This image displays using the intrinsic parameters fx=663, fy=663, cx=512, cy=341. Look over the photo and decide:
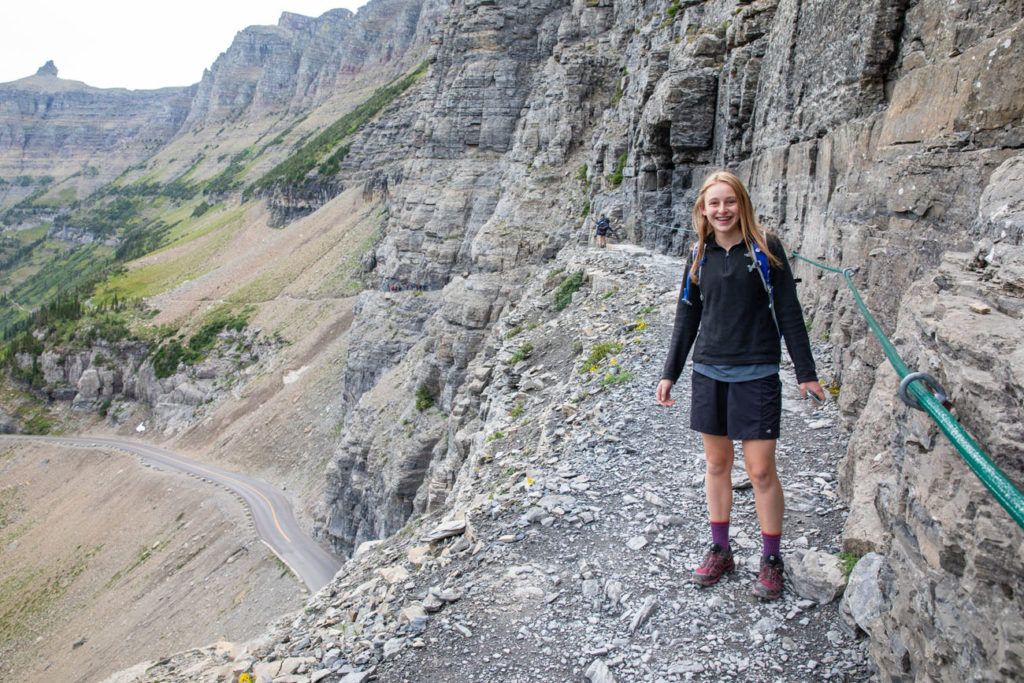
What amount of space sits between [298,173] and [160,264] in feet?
79.2

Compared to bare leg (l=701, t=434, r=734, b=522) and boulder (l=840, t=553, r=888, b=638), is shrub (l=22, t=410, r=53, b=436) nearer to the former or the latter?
bare leg (l=701, t=434, r=734, b=522)

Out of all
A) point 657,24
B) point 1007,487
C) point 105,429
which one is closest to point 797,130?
point 1007,487

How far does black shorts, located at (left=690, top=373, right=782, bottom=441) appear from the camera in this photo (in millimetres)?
4500

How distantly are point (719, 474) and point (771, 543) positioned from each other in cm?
58

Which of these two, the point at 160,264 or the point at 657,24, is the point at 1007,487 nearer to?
the point at 657,24

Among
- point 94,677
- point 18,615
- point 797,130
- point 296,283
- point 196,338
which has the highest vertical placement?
point 797,130

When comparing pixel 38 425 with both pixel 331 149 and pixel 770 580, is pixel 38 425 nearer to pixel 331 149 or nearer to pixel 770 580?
pixel 331 149

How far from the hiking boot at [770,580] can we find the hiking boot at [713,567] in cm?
33

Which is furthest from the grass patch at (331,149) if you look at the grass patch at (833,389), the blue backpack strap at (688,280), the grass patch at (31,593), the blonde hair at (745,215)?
the blonde hair at (745,215)

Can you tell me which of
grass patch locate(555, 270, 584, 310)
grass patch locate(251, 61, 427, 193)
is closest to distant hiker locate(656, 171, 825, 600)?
grass patch locate(555, 270, 584, 310)

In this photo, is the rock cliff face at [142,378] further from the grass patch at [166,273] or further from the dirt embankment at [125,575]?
the grass patch at [166,273]

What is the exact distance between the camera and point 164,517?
135ft

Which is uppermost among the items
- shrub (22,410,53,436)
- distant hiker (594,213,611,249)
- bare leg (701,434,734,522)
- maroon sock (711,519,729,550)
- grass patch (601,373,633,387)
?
distant hiker (594,213,611,249)

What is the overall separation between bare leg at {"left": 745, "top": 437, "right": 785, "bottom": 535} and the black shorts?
0.07 meters
